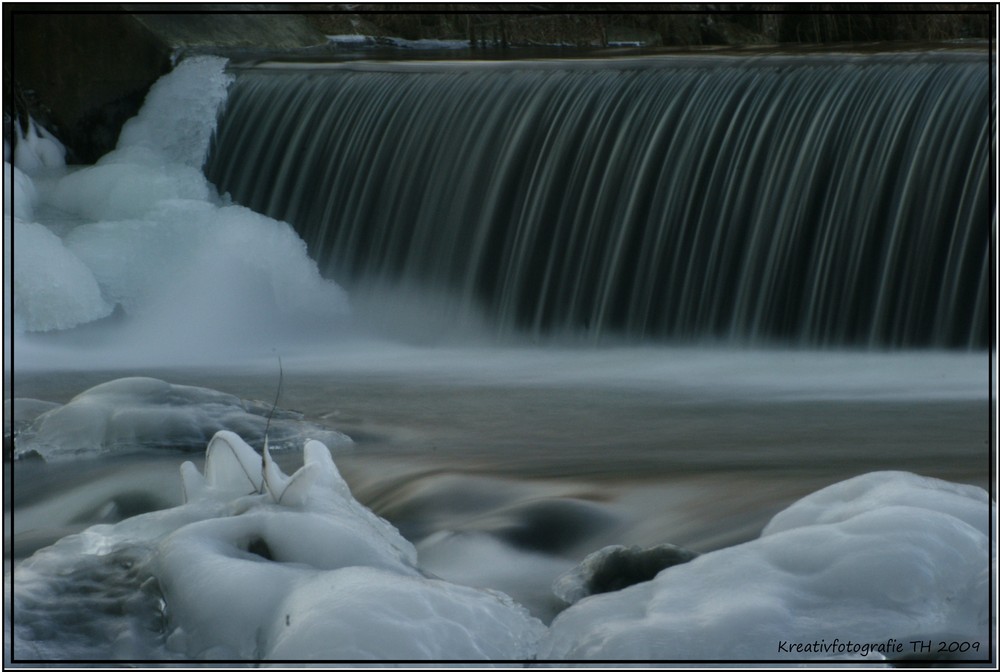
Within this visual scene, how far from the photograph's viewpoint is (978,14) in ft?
10.9

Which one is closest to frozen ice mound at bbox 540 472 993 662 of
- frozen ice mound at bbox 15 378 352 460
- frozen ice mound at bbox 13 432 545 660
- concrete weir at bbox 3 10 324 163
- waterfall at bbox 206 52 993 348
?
frozen ice mound at bbox 13 432 545 660

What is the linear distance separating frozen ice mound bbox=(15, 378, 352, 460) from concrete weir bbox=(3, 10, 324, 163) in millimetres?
1825

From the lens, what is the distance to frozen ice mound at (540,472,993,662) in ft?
5.61

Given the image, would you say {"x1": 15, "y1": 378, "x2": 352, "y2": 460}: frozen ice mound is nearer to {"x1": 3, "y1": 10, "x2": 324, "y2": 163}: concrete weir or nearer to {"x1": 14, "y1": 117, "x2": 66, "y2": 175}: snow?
{"x1": 14, "y1": 117, "x2": 66, "y2": 175}: snow

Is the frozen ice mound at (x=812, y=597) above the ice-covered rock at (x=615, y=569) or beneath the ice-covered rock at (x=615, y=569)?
above

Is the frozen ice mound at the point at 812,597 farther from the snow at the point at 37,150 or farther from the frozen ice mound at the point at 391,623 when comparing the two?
Result: the snow at the point at 37,150

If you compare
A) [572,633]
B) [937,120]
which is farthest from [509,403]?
[937,120]

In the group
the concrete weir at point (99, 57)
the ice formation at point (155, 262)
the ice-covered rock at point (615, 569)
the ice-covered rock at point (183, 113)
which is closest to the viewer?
the ice-covered rock at point (615, 569)

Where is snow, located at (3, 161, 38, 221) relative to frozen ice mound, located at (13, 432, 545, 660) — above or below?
above

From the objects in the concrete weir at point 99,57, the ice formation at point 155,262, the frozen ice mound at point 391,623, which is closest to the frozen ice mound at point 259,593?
the frozen ice mound at point 391,623

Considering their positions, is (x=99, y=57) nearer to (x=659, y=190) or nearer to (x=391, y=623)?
(x=659, y=190)

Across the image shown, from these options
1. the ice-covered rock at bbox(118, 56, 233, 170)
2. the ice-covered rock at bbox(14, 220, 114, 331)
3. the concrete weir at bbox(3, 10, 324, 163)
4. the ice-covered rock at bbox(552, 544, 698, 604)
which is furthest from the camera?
the ice-covered rock at bbox(118, 56, 233, 170)

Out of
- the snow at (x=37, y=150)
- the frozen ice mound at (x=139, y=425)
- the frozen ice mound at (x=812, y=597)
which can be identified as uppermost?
the snow at (x=37, y=150)

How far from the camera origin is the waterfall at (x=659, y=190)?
11.8 feet
